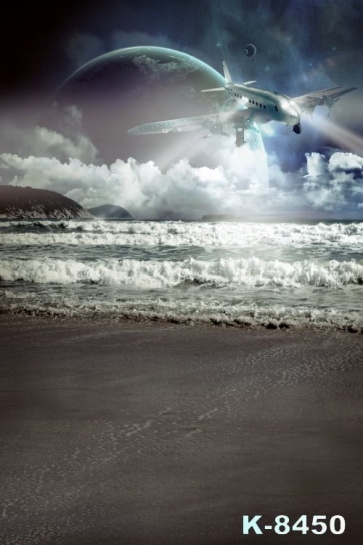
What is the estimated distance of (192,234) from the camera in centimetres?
876

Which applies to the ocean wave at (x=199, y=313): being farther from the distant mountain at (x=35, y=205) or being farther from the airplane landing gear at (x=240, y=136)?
the distant mountain at (x=35, y=205)

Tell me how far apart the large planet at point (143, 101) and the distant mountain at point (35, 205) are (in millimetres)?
1096

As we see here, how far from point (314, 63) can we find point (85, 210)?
132 inches

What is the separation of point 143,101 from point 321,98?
7.46ft

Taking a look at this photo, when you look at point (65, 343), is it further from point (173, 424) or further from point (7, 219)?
point (7, 219)

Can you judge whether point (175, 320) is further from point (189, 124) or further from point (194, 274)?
point (189, 124)

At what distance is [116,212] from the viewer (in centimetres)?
715

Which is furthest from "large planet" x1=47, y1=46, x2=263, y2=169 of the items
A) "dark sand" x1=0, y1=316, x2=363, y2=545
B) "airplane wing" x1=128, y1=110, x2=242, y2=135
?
"dark sand" x1=0, y1=316, x2=363, y2=545

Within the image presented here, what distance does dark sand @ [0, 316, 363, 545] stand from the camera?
46.9 inches

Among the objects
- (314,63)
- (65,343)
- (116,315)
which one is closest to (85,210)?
(314,63)

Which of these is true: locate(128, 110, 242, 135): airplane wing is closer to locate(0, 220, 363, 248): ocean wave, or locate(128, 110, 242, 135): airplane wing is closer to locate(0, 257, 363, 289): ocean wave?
locate(0, 220, 363, 248): ocean wave

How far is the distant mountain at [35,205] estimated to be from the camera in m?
8.30

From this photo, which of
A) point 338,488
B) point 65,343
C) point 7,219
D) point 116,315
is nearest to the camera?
point 338,488

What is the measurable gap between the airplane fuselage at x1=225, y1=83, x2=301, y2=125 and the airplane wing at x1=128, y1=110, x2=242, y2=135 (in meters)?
0.25
